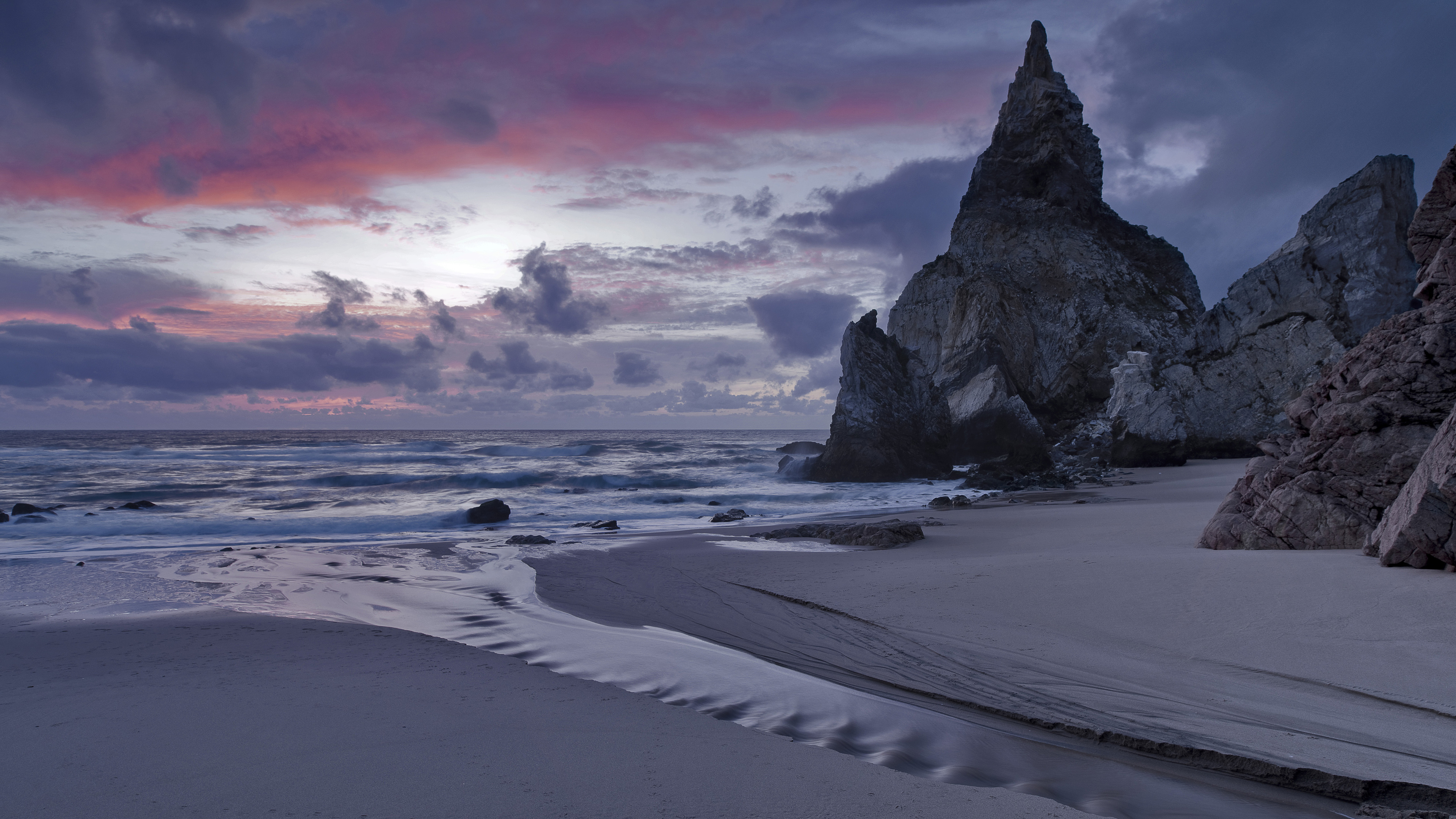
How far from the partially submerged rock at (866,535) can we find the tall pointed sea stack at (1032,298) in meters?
18.9

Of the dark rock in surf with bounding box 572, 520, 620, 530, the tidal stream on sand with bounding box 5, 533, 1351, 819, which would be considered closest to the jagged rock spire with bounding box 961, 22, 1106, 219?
the dark rock in surf with bounding box 572, 520, 620, 530

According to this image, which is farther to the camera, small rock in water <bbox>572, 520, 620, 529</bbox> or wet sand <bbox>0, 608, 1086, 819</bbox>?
small rock in water <bbox>572, 520, 620, 529</bbox>

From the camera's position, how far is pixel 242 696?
154 inches

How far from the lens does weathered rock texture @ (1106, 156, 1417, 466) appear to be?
24.0 metres

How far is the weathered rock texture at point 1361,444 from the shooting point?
597 centimetres

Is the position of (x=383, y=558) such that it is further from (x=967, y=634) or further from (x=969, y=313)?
(x=969, y=313)

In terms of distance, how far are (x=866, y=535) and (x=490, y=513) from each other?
1026cm

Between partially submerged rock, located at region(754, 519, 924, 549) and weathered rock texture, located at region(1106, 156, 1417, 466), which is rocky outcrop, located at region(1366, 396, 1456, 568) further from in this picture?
weathered rock texture, located at region(1106, 156, 1417, 466)

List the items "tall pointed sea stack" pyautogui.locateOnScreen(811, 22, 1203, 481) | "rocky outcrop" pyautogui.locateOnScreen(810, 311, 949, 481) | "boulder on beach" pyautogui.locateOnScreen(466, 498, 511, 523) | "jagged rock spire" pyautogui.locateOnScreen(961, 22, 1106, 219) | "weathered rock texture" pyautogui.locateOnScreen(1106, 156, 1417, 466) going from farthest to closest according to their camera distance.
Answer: "jagged rock spire" pyautogui.locateOnScreen(961, 22, 1106, 219) < "tall pointed sea stack" pyautogui.locateOnScreen(811, 22, 1203, 481) < "rocky outcrop" pyautogui.locateOnScreen(810, 311, 949, 481) < "weathered rock texture" pyautogui.locateOnScreen(1106, 156, 1417, 466) < "boulder on beach" pyautogui.locateOnScreen(466, 498, 511, 523)

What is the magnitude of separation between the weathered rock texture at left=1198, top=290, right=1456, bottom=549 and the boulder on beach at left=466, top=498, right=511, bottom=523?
46.9 feet

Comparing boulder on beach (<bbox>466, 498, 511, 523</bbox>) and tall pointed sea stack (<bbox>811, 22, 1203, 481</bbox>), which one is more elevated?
tall pointed sea stack (<bbox>811, 22, 1203, 481</bbox>)

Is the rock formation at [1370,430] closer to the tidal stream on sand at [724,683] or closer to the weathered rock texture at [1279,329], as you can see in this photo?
the tidal stream on sand at [724,683]

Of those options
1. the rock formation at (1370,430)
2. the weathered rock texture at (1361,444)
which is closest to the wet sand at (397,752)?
the rock formation at (1370,430)

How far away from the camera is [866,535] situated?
9.95m
